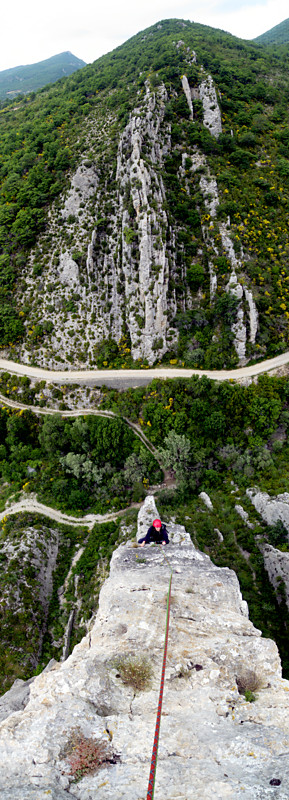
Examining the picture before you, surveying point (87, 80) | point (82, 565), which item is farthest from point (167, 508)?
point (87, 80)

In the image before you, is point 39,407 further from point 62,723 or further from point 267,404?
point 62,723

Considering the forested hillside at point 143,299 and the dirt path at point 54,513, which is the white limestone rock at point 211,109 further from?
the dirt path at point 54,513

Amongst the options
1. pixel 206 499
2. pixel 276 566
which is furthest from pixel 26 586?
pixel 276 566

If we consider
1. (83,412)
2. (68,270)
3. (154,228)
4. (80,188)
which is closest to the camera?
(154,228)

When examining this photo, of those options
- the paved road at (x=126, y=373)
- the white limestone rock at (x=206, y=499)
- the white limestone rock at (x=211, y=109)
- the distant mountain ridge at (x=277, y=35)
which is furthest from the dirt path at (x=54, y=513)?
the distant mountain ridge at (x=277, y=35)

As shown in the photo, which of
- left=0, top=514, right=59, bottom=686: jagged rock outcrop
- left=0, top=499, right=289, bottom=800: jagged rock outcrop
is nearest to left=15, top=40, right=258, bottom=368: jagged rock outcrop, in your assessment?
left=0, top=514, right=59, bottom=686: jagged rock outcrop

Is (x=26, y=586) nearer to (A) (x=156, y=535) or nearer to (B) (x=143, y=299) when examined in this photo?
(A) (x=156, y=535)
